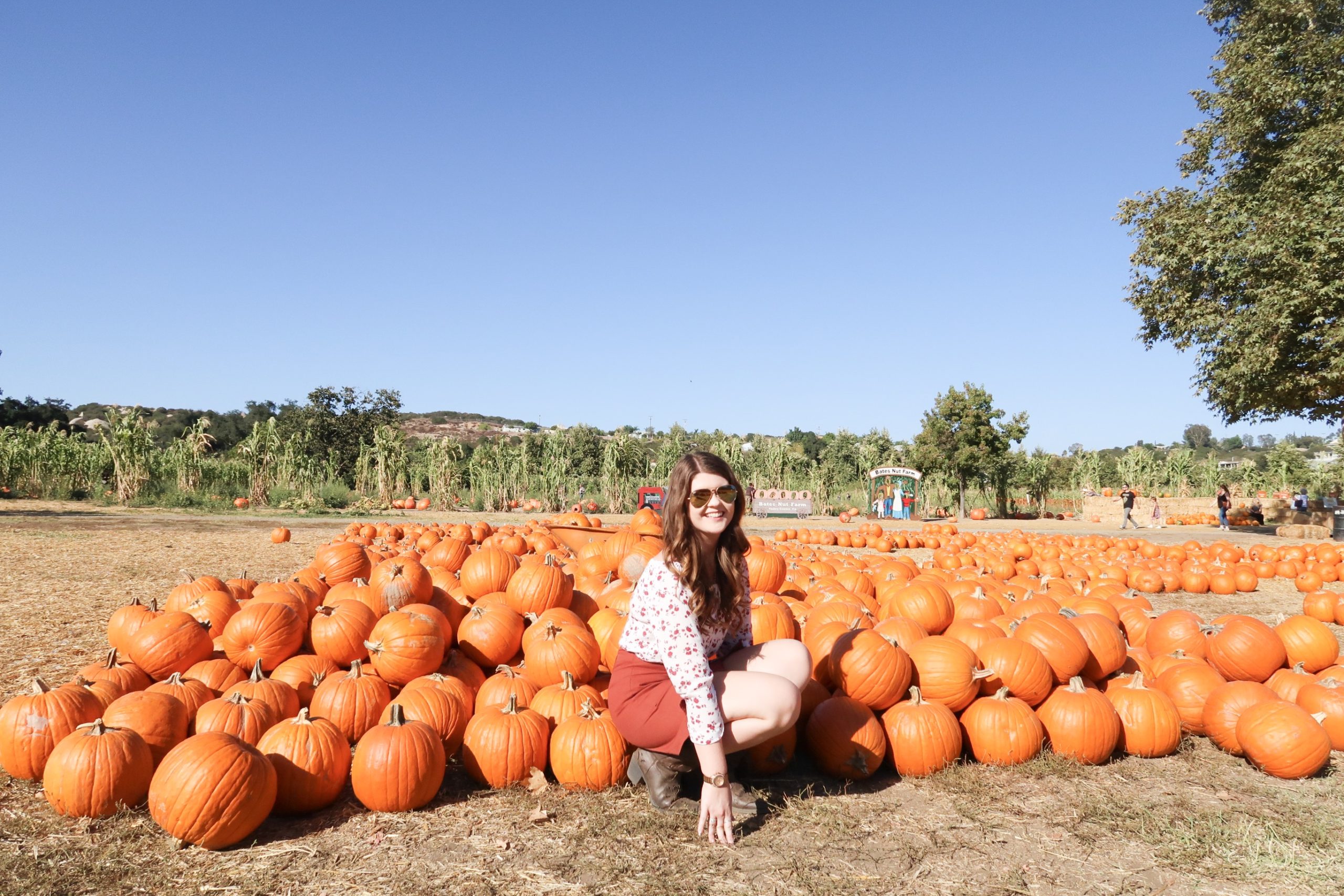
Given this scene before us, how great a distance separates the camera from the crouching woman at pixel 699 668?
264 centimetres

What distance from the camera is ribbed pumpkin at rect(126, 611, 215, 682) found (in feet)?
12.0

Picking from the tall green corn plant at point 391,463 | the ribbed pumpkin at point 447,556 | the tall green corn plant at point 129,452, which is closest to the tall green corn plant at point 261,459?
the tall green corn plant at point 129,452

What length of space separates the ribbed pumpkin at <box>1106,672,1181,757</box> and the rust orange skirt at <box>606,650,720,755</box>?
6.89ft

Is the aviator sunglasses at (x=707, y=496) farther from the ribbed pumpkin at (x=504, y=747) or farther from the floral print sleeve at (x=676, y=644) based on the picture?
the ribbed pumpkin at (x=504, y=747)

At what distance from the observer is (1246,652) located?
4.10 meters

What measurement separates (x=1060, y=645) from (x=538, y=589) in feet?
9.09

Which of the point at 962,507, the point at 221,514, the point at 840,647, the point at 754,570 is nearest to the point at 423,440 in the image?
the point at 221,514

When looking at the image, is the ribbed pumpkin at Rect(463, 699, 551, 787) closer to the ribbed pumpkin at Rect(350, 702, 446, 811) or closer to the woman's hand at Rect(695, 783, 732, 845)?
the ribbed pumpkin at Rect(350, 702, 446, 811)

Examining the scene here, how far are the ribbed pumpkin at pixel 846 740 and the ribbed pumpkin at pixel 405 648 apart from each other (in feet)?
5.87

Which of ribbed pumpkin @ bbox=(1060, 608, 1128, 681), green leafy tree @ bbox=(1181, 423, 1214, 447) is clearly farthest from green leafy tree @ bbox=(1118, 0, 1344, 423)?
green leafy tree @ bbox=(1181, 423, 1214, 447)

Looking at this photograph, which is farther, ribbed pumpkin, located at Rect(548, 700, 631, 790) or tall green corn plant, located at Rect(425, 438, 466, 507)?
tall green corn plant, located at Rect(425, 438, 466, 507)

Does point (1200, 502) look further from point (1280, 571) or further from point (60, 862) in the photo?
point (60, 862)

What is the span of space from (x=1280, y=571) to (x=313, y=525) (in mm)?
15994

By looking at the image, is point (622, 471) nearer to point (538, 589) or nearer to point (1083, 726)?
point (538, 589)
